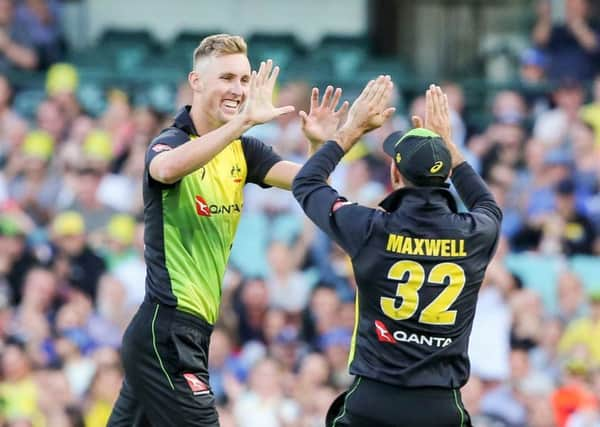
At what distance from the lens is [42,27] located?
16453mm

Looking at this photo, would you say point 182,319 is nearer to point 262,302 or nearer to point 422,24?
point 262,302

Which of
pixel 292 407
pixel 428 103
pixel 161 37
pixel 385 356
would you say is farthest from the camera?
pixel 161 37

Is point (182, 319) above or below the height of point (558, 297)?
above

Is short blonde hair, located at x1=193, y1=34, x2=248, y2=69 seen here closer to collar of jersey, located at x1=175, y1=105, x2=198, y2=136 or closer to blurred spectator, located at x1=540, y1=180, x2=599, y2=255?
collar of jersey, located at x1=175, y1=105, x2=198, y2=136

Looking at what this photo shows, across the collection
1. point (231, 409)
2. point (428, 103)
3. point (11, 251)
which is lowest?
point (231, 409)

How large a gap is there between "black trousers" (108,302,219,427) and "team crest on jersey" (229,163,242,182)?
0.70 m

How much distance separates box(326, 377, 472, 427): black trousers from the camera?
662 cm

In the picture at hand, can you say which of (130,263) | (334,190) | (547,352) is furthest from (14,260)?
(334,190)

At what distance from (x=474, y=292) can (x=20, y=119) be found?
884 cm

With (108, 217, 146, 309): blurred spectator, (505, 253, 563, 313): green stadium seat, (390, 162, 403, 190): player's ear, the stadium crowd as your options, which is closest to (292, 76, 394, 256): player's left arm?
(390, 162, 403, 190): player's ear

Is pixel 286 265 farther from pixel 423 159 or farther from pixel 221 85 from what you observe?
pixel 423 159

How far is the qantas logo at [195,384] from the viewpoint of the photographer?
696 cm

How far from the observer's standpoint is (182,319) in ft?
22.9

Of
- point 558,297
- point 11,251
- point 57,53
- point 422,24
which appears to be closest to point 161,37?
point 57,53
